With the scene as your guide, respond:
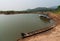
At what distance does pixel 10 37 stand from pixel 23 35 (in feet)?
3.61

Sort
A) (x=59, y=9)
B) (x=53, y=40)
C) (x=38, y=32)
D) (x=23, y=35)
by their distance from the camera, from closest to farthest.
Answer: (x=53, y=40) < (x=23, y=35) < (x=38, y=32) < (x=59, y=9)

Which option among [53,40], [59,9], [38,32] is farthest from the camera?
[59,9]

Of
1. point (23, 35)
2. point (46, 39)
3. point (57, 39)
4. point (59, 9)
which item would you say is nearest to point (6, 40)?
point (23, 35)

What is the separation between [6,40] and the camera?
13.5 m

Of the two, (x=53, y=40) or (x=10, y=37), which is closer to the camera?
(x=53, y=40)

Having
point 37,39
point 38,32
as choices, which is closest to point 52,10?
point 38,32

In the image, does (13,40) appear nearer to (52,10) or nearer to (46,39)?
(46,39)

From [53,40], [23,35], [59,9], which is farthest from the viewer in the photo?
[59,9]

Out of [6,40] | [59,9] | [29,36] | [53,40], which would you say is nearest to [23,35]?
[29,36]

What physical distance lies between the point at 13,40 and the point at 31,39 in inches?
53.6

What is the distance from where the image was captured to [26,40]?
13.3 meters

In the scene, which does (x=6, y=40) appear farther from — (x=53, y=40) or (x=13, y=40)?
(x=53, y=40)

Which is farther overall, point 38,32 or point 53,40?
point 38,32

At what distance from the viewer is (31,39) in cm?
1343
